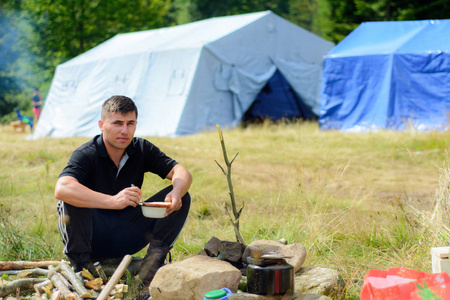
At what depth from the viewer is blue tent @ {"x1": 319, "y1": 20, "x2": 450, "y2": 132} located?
10305 millimetres

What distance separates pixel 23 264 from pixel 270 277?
160 centimetres

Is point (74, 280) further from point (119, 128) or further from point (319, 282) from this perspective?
point (319, 282)

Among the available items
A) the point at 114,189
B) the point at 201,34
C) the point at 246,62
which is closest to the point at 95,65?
the point at 201,34

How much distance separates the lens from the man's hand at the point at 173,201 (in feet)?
9.78

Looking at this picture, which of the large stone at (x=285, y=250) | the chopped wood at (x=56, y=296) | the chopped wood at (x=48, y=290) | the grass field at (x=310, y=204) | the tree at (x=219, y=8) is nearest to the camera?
the chopped wood at (x=56, y=296)

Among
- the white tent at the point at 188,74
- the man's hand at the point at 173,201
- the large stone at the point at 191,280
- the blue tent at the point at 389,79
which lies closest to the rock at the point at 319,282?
the large stone at the point at 191,280

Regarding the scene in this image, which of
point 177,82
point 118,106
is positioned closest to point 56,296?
point 118,106

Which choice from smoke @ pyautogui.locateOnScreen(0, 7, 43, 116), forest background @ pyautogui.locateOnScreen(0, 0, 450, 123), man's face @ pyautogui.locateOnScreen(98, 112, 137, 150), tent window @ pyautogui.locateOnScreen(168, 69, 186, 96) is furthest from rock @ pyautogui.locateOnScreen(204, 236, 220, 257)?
smoke @ pyautogui.locateOnScreen(0, 7, 43, 116)

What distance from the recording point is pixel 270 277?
2.42 meters

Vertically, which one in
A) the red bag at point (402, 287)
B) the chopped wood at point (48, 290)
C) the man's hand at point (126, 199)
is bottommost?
the chopped wood at point (48, 290)

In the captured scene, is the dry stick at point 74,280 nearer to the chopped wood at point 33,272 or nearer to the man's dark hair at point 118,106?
the chopped wood at point 33,272

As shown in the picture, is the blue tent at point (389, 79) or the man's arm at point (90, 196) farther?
the blue tent at point (389, 79)

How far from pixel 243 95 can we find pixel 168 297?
1054cm

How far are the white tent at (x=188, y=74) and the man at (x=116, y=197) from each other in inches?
321
